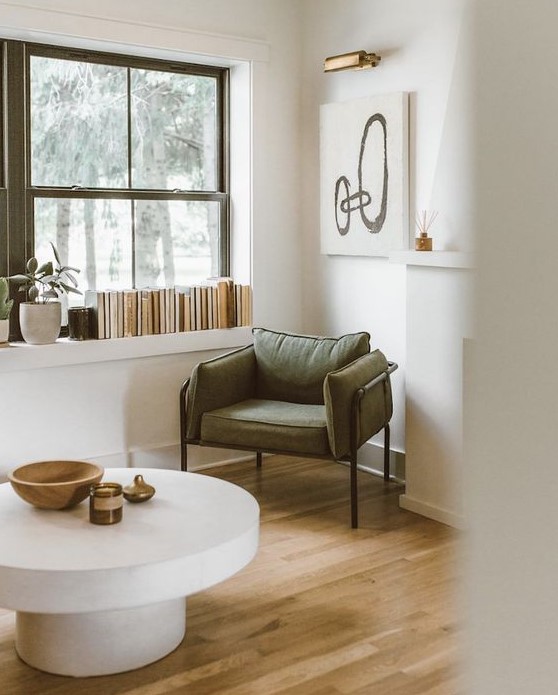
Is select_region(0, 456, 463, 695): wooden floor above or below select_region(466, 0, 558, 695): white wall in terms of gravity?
below

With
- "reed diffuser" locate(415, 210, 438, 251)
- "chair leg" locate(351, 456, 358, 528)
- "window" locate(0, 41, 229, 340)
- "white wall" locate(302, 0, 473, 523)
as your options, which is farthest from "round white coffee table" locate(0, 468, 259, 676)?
"window" locate(0, 41, 229, 340)

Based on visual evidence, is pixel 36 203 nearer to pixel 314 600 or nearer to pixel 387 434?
pixel 387 434

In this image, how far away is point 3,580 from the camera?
2.39m

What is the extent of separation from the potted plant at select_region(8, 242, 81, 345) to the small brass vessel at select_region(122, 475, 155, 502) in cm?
150

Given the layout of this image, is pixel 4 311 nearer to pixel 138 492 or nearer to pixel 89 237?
pixel 89 237

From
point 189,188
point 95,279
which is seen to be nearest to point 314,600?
point 95,279

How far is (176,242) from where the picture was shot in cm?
500

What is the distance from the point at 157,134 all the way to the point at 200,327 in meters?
1.10

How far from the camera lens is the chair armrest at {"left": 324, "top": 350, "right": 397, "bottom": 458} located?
384 centimetres

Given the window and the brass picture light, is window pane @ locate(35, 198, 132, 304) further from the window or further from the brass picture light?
the brass picture light

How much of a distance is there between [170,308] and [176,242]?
516 millimetres

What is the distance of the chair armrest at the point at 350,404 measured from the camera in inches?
151

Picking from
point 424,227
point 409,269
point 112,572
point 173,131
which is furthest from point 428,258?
point 112,572

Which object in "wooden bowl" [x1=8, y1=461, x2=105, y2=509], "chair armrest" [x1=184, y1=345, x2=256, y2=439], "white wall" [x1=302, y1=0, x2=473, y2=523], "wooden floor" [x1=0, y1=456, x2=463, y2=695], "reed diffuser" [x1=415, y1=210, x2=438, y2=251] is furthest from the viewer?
"chair armrest" [x1=184, y1=345, x2=256, y2=439]
